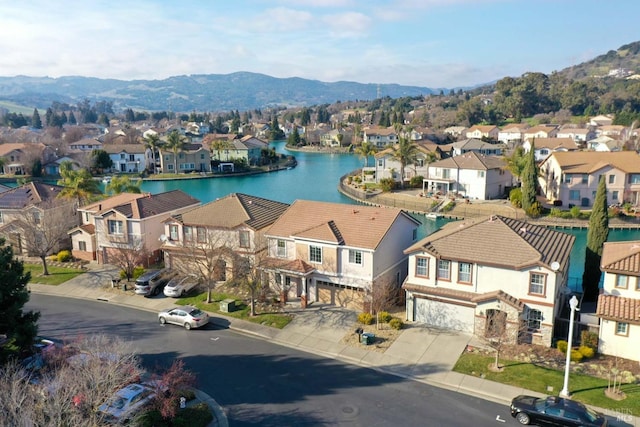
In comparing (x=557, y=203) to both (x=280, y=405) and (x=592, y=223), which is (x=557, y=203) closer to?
(x=592, y=223)

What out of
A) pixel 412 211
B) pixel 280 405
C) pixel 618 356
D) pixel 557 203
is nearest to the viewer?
pixel 280 405

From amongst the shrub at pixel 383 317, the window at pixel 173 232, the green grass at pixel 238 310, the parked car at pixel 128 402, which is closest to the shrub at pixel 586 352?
the shrub at pixel 383 317

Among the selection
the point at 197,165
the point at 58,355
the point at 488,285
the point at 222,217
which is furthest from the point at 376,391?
the point at 197,165

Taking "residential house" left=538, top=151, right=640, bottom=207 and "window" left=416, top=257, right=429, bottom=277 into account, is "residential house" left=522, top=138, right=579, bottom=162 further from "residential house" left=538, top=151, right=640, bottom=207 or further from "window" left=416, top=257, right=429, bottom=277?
"window" left=416, top=257, right=429, bottom=277

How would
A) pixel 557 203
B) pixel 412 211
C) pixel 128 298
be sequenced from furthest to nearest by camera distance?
pixel 412 211 → pixel 557 203 → pixel 128 298

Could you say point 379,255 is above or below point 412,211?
above

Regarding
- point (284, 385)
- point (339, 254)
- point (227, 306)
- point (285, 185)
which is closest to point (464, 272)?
point (339, 254)

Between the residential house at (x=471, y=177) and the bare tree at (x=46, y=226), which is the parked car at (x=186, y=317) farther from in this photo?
the residential house at (x=471, y=177)
